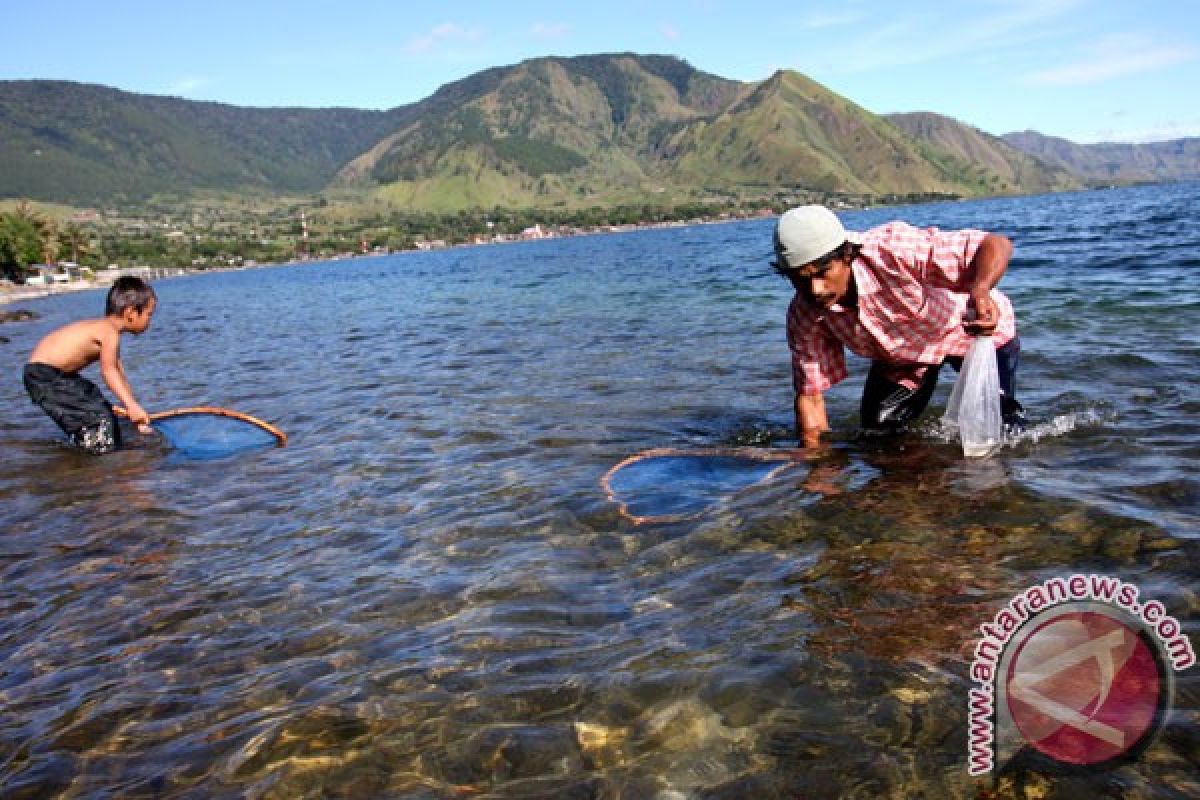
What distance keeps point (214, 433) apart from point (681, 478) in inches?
261

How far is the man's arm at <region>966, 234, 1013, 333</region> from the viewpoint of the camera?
19.3 feet

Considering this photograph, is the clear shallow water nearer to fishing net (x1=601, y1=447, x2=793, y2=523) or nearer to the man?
fishing net (x1=601, y1=447, x2=793, y2=523)

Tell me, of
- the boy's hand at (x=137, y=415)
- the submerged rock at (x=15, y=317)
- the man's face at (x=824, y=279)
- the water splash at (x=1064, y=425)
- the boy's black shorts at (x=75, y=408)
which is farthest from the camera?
the submerged rock at (x=15, y=317)

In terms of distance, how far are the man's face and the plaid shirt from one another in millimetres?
143

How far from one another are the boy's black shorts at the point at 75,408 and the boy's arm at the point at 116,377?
2.48ft

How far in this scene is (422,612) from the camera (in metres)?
5.13

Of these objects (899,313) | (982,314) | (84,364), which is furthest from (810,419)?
(84,364)

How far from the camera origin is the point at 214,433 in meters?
10.6

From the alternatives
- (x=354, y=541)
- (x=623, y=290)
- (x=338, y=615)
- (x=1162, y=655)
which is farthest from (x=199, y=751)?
(x=623, y=290)

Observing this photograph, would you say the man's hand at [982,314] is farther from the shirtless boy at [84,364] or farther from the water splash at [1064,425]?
the shirtless boy at [84,364]

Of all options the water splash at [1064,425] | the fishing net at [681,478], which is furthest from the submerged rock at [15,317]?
the water splash at [1064,425]

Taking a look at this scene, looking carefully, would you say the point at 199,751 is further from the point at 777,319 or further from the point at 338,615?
the point at 777,319

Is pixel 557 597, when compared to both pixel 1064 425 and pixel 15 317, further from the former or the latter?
pixel 15 317

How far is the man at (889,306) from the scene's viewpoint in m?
5.94
